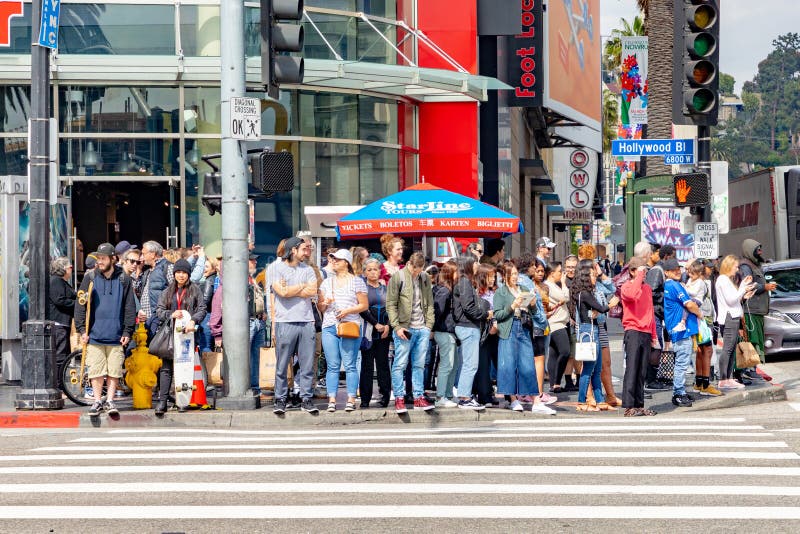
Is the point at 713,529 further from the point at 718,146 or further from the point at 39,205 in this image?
the point at 718,146

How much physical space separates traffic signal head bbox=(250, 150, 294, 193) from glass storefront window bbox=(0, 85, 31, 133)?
10653 millimetres

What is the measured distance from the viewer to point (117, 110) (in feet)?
76.1

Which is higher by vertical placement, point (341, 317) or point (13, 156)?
point (13, 156)

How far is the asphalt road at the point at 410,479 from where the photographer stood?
7812 millimetres

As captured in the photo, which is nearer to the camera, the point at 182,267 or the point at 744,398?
the point at 182,267

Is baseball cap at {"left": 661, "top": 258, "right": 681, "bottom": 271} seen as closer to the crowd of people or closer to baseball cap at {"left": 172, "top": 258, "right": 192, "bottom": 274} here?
the crowd of people

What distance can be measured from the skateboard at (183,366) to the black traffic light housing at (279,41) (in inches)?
115

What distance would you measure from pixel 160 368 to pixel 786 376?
10.5m

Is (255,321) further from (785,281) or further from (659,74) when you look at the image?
(659,74)

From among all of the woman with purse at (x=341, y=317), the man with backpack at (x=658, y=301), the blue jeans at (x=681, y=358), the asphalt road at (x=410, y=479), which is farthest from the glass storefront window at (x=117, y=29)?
the blue jeans at (x=681, y=358)

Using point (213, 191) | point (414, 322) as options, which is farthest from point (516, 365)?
point (213, 191)

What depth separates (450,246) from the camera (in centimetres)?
2455

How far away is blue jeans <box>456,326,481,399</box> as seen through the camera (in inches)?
565

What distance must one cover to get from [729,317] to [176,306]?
300 inches
